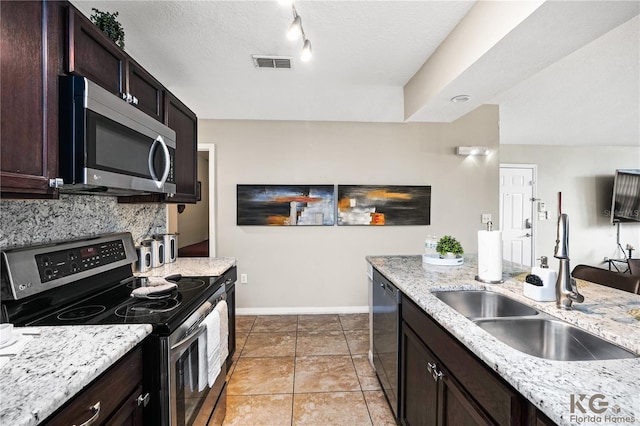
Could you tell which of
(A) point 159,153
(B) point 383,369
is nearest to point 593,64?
(B) point 383,369

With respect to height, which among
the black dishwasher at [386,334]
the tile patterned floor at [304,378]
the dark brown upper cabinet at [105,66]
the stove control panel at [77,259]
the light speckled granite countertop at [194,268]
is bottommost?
the tile patterned floor at [304,378]

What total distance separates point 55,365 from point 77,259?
33.7 inches

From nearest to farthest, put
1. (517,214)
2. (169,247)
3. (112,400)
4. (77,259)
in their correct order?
(112,400) < (77,259) < (169,247) < (517,214)

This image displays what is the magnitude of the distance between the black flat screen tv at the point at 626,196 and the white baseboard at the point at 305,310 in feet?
17.8

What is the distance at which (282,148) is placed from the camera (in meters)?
3.82

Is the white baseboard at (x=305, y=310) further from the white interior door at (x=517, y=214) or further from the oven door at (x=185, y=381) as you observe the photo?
the white interior door at (x=517, y=214)

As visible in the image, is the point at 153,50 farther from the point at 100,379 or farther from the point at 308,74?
the point at 100,379

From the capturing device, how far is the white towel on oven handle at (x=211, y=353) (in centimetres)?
152

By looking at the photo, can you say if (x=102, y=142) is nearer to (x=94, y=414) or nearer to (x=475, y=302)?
(x=94, y=414)

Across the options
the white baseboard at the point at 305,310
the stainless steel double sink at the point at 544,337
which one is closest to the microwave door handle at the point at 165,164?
the stainless steel double sink at the point at 544,337

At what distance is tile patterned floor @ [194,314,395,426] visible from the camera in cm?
200

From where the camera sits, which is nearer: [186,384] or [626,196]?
[186,384]

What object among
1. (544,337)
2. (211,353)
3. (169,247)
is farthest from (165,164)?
(544,337)

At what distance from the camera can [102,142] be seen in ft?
4.19
